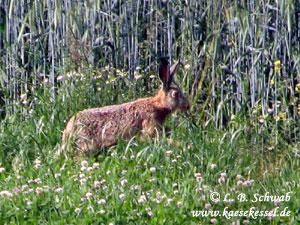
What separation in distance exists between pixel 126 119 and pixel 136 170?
1.07m

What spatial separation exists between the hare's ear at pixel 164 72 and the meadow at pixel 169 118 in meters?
0.33

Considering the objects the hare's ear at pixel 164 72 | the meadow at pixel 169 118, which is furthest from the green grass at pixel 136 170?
the hare's ear at pixel 164 72

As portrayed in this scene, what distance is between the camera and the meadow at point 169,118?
4.43m

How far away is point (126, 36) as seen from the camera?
6.84 metres

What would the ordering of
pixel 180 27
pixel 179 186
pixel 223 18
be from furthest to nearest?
pixel 180 27, pixel 223 18, pixel 179 186

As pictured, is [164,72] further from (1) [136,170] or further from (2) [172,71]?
(1) [136,170]

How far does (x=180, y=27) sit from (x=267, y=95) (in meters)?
1.53

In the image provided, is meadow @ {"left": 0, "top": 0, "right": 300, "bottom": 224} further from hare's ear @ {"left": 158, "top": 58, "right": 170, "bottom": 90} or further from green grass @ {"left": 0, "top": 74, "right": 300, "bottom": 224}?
hare's ear @ {"left": 158, "top": 58, "right": 170, "bottom": 90}

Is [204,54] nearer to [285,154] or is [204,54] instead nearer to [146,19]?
→ [146,19]

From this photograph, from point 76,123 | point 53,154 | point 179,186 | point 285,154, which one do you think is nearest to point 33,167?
point 53,154

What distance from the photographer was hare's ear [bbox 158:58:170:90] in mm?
6086

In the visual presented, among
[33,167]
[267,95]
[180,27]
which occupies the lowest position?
[33,167]

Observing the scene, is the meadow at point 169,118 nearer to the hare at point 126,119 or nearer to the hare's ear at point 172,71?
the hare at point 126,119

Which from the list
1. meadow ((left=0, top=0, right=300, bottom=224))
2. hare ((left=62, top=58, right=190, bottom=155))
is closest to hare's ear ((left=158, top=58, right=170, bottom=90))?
hare ((left=62, top=58, right=190, bottom=155))
